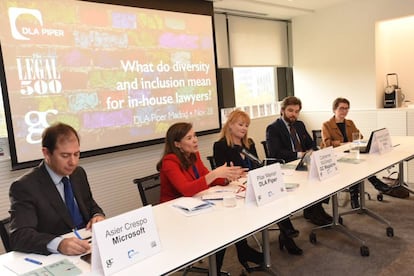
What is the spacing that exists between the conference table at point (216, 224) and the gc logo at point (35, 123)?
1.55 m

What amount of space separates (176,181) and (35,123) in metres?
1.55

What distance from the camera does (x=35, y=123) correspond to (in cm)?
311

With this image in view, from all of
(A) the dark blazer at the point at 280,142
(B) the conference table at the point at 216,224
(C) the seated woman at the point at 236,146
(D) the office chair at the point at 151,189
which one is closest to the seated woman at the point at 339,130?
(A) the dark blazer at the point at 280,142

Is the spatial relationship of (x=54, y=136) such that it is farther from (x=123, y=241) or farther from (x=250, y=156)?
(x=250, y=156)

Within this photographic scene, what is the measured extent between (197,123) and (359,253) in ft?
7.73

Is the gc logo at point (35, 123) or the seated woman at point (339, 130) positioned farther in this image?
the seated woman at point (339, 130)

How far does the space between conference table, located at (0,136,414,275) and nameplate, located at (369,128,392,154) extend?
1.92 ft

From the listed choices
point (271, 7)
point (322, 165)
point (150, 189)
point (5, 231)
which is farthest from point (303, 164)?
point (271, 7)

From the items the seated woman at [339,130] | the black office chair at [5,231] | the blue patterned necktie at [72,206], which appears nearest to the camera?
the black office chair at [5,231]

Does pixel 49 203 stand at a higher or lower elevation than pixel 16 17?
lower

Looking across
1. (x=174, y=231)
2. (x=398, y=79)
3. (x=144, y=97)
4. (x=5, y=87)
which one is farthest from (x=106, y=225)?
(x=398, y=79)

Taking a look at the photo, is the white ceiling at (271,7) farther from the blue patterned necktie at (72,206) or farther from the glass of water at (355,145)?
the blue patterned necktie at (72,206)

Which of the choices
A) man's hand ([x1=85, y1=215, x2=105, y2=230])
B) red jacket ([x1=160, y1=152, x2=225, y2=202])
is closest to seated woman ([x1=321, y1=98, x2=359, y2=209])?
red jacket ([x1=160, y1=152, x2=225, y2=202])

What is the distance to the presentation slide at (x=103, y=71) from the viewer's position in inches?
119
